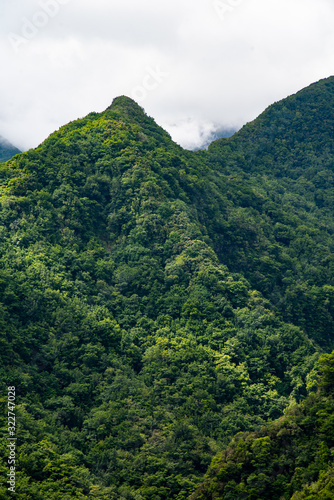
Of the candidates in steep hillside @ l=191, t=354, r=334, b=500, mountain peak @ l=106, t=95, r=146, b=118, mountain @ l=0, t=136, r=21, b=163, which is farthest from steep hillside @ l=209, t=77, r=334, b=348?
mountain @ l=0, t=136, r=21, b=163

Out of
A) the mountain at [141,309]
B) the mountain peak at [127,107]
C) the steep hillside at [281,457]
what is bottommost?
the steep hillside at [281,457]

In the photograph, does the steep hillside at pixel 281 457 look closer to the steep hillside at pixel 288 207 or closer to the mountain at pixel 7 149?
the steep hillside at pixel 288 207

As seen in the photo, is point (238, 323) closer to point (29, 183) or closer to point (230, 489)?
point (230, 489)

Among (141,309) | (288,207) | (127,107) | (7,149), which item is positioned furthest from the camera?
(7,149)

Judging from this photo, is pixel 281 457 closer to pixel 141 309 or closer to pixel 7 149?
pixel 141 309

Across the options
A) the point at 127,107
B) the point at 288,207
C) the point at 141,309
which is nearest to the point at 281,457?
the point at 141,309

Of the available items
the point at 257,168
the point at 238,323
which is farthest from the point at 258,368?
the point at 257,168

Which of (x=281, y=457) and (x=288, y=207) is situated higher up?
(x=288, y=207)

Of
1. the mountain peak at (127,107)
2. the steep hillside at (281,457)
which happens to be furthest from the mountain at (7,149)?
the steep hillside at (281,457)

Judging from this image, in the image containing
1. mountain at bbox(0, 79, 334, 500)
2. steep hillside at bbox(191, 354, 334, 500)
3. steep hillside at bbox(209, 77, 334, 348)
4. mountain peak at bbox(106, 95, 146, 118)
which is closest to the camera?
steep hillside at bbox(191, 354, 334, 500)

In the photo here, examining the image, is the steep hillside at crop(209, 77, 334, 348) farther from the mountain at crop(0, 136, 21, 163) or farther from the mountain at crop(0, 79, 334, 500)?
the mountain at crop(0, 136, 21, 163)
